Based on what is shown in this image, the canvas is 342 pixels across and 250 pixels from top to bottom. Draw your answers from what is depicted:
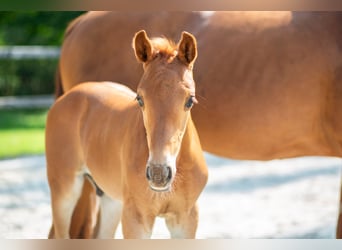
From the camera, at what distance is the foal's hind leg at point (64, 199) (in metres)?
3.22

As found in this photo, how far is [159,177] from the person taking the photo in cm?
206

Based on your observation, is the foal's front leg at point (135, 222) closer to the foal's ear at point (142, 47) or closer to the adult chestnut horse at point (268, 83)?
the foal's ear at point (142, 47)

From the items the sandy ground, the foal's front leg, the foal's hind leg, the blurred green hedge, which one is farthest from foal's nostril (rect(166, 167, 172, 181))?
the blurred green hedge

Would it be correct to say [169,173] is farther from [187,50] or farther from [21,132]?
[21,132]

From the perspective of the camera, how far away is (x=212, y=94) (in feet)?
11.6

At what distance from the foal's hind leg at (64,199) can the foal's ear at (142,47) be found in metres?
1.05

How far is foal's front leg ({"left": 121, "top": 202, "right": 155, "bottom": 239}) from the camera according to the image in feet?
8.32

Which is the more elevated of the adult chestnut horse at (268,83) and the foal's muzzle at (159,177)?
the foal's muzzle at (159,177)

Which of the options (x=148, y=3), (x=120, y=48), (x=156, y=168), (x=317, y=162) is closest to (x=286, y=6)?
(x=148, y=3)

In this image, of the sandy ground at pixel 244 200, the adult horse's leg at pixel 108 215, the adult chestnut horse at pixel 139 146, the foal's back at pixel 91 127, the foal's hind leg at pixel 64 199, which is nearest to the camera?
the adult chestnut horse at pixel 139 146

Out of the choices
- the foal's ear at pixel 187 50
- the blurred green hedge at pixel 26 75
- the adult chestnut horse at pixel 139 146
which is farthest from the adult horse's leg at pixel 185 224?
the blurred green hedge at pixel 26 75

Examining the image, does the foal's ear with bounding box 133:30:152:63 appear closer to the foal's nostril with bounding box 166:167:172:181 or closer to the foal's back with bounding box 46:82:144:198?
the foal's back with bounding box 46:82:144:198

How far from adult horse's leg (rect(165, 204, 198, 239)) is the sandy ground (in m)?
1.95

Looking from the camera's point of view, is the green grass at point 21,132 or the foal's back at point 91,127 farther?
the green grass at point 21,132
